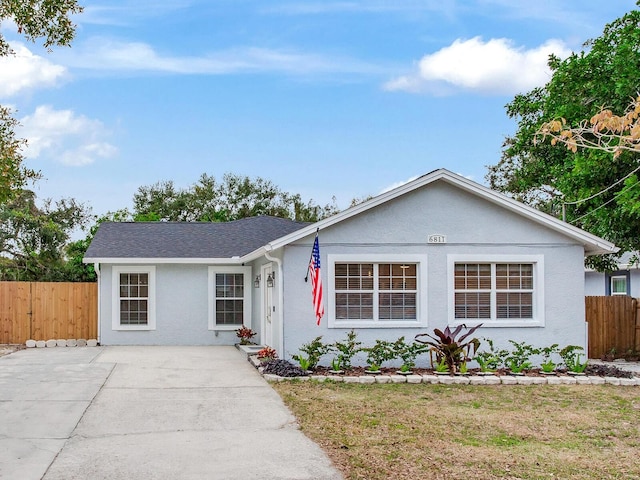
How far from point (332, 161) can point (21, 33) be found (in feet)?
67.1

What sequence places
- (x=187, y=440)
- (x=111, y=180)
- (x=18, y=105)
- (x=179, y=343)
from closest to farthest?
(x=187, y=440) < (x=18, y=105) < (x=179, y=343) < (x=111, y=180)

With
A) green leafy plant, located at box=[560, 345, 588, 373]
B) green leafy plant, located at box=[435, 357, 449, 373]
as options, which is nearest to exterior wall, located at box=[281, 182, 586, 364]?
green leafy plant, located at box=[560, 345, 588, 373]

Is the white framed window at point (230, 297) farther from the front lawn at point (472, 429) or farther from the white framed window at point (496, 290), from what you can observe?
the front lawn at point (472, 429)

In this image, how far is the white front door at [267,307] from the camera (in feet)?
50.8

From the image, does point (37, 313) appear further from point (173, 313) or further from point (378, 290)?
point (378, 290)

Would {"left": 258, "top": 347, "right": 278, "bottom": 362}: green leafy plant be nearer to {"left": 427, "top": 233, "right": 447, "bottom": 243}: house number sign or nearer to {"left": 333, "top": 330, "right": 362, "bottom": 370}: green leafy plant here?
{"left": 333, "top": 330, "right": 362, "bottom": 370}: green leafy plant

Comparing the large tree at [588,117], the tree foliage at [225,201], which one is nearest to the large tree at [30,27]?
the large tree at [588,117]

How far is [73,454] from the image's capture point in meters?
7.12

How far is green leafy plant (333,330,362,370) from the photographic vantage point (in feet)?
43.0

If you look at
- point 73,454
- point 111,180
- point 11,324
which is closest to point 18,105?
point 73,454

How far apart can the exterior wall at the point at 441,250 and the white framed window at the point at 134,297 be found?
633cm

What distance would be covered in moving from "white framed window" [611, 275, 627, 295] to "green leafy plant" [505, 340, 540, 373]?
42.3 feet

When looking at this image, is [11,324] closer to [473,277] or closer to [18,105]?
[18,105]

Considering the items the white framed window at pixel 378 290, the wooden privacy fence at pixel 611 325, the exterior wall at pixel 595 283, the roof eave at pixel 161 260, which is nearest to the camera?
the white framed window at pixel 378 290
